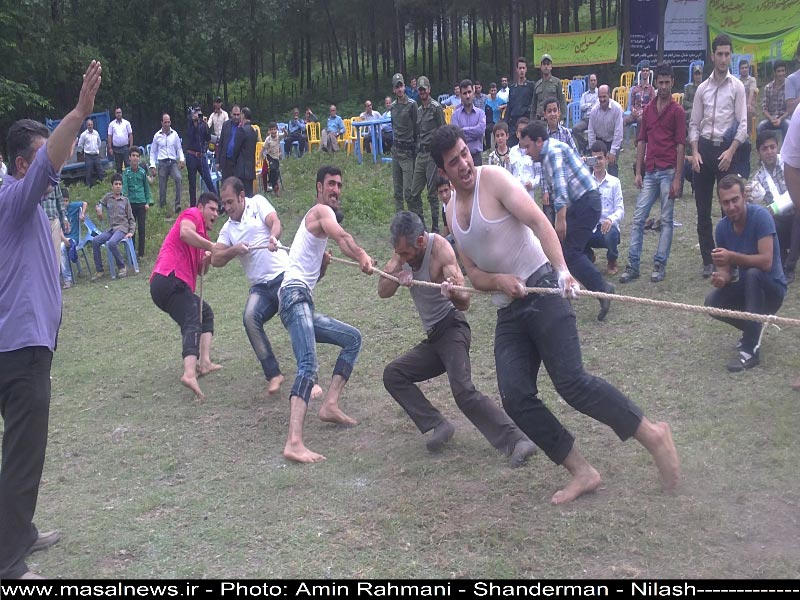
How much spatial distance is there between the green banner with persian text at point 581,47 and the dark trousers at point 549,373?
20.5m

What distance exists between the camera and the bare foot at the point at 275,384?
7.05 m

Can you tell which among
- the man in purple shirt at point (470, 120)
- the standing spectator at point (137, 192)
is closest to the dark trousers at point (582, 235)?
the man in purple shirt at point (470, 120)

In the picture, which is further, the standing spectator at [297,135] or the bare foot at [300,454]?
the standing spectator at [297,135]

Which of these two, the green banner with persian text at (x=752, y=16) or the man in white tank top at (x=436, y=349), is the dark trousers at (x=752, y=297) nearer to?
the man in white tank top at (x=436, y=349)

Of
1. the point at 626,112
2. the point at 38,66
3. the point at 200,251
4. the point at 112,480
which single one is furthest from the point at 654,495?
the point at 38,66

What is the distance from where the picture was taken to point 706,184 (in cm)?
828

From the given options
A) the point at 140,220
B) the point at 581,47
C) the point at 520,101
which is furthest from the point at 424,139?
the point at 581,47

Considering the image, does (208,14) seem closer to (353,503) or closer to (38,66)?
(38,66)

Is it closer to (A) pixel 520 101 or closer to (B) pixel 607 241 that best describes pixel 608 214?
(B) pixel 607 241

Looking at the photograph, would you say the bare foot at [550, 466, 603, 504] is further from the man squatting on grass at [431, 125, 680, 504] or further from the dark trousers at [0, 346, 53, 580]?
the dark trousers at [0, 346, 53, 580]

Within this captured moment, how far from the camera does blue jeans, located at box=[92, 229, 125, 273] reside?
524 inches

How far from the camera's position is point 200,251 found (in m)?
7.81

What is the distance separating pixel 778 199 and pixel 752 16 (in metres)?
15.7
